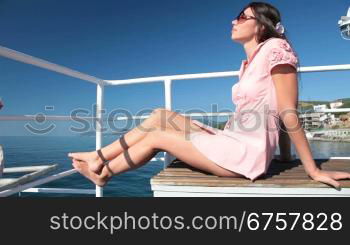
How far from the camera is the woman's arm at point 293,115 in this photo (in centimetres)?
155

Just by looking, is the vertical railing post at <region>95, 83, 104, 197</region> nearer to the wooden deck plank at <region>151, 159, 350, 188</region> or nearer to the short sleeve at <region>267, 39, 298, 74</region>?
the wooden deck plank at <region>151, 159, 350, 188</region>

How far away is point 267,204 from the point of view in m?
1.45

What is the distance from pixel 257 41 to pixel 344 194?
3.15ft

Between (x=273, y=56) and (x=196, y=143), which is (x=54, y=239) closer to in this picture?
(x=196, y=143)

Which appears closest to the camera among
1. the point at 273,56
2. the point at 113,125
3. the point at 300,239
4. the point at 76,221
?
the point at 300,239

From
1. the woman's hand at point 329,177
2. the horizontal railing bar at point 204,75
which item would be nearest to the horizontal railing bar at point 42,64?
the horizontal railing bar at point 204,75

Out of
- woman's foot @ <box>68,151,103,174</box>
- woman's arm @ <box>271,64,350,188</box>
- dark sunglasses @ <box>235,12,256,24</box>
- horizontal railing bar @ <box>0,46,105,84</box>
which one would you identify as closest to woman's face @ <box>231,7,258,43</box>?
dark sunglasses @ <box>235,12,256,24</box>

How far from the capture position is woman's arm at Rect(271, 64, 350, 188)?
155 centimetres

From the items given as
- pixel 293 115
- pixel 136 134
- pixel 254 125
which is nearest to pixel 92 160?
pixel 136 134

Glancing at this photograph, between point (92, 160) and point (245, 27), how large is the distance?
3.85 ft

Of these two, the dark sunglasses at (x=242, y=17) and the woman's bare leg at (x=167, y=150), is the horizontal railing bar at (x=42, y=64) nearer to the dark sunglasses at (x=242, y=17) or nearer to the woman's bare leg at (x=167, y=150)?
the woman's bare leg at (x=167, y=150)

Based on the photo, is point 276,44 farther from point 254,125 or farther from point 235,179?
point 235,179

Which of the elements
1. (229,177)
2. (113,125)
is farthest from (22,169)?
(229,177)

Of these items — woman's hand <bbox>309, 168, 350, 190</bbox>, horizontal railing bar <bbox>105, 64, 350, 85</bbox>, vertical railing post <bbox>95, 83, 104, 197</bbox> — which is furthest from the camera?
vertical railing post <bbox>95, 83, 104, 197</bbox>
